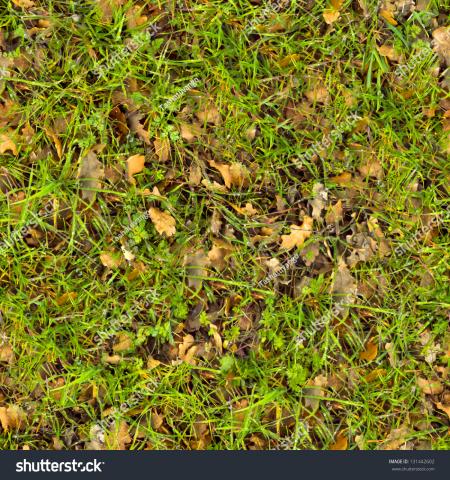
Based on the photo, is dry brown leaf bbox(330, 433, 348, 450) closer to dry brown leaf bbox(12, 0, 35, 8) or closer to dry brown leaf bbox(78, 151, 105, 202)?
dry brown leaf bbox(78, 151, 105, 202)

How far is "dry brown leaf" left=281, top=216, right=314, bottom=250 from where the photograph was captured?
3998 millimetres

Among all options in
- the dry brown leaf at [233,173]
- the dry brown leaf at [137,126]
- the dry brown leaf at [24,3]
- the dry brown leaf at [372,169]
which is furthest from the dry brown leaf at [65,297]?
the dry brown leaf at [372,169]

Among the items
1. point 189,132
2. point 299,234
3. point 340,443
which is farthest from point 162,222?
point 340,443

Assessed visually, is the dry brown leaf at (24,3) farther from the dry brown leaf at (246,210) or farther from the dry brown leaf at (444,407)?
the dry brown leaf at (444,407)

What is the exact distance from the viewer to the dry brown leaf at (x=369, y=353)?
4000 mm

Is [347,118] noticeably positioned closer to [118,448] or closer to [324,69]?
[324,69]

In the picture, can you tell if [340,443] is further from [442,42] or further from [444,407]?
[442,42]

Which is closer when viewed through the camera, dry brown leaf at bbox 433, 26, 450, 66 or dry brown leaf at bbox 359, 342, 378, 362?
dry brown leaf at bbox 359, 342, 378, 362

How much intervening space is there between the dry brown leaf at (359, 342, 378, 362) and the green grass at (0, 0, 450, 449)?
3cm

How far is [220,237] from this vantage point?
4.00m

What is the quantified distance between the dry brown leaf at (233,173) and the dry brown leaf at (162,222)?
0.44 meters

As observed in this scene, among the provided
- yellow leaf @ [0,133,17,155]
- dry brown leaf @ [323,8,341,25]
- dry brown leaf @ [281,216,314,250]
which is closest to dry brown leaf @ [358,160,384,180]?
dry brown leaf @ [281,216,314,250]

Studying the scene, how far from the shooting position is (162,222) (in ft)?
13.0

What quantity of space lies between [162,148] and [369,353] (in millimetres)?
1890
